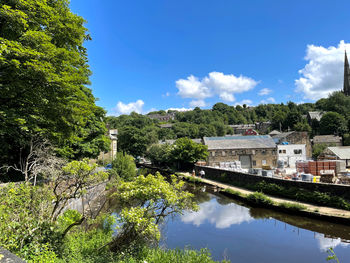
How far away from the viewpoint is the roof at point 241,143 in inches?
1526

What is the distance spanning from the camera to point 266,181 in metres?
20.1

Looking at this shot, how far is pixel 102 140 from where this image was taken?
2175cm

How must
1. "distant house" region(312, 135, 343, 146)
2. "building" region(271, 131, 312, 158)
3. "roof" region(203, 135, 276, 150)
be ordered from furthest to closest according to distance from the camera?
"distant house" region(312, 135, 343, 146) < "building" region(271, 131, 312, 158) < "roof" region(203, 135, 276, 150)

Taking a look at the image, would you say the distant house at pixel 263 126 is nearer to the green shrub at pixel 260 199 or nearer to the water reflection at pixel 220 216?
the green shrub at pixel 260 199

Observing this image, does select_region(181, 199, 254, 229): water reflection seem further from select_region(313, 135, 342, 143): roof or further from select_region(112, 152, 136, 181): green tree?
select_region(313, 135, 342, 143): roof

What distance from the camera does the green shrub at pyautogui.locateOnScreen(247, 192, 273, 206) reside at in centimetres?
1643

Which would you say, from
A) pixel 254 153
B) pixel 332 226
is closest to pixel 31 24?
pixel 332 226

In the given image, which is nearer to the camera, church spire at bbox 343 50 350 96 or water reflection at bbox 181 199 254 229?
water reflection at bbox 181 199 254 229

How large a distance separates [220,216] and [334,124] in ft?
215

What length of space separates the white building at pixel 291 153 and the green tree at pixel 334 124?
117 ft

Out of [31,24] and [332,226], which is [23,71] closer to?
[31,24]

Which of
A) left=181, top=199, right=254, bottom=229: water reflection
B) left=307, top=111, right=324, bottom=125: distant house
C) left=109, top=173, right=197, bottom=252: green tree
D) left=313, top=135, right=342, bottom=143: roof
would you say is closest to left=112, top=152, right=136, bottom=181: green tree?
left=181, top=199, right=254, bottom=229: water reflection

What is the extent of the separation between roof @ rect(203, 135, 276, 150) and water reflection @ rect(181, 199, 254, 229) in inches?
828

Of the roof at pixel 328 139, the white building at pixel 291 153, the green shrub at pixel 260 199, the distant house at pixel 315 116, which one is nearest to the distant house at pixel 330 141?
the roof at pixel 328 139
